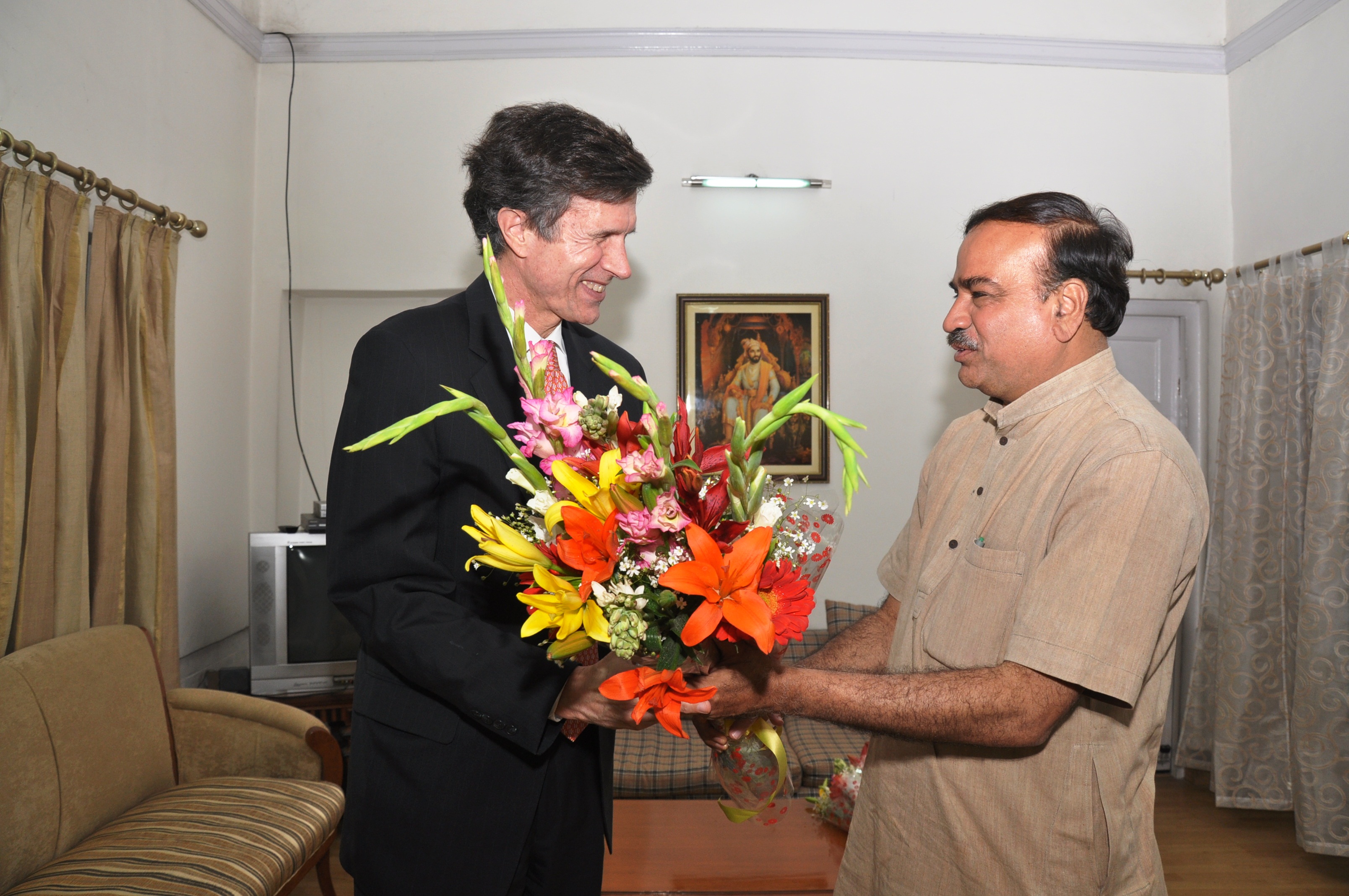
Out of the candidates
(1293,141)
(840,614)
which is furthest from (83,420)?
(1293,141)

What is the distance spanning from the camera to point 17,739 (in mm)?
2312

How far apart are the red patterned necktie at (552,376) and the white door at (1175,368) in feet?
13.2

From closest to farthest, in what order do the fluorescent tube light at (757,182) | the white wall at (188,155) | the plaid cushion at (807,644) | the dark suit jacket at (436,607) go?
the dark suit jacket at (436,607) < the white wall at (188,155) < the plaid cushion at (807,644) < the fluorescent tube light at (757,182)

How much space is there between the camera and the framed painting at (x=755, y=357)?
4148 millimetres

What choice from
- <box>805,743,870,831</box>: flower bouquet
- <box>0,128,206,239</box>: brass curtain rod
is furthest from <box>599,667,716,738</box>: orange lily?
<box>0,128,206,239</box>: brass curtain rod

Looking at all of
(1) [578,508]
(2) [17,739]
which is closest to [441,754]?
(1) [578,508]

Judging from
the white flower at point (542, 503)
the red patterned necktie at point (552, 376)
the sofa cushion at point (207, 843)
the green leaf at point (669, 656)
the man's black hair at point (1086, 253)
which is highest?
the man's black hair at point (1086, 253)

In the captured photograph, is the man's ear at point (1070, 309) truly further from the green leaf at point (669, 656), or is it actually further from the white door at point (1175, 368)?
the white door at point (1175, 368)

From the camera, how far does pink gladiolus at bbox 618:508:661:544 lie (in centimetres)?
91

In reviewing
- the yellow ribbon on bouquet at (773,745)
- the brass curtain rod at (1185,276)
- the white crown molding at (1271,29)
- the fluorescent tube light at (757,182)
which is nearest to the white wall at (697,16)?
the white crown molding at (1271,29)

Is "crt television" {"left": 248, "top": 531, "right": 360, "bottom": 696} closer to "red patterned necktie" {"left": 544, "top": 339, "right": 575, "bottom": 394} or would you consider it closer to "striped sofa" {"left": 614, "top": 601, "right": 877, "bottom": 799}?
"striped sofa" {"left": 614, "top": 601, "right": 877, "bottom": 799}

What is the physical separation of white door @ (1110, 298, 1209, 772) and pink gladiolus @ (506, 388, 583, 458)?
13.5 feet

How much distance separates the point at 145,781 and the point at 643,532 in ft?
8.68

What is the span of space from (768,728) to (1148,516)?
0.59 meters
